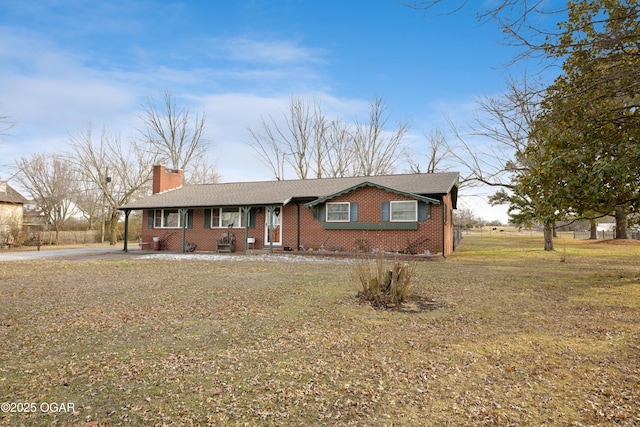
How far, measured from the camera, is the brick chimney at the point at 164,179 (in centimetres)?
2591

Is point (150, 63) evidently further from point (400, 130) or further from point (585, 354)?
point (400, 130)

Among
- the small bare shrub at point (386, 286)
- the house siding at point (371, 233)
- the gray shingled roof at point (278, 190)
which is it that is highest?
the gray shingled roof at point (278, 190)

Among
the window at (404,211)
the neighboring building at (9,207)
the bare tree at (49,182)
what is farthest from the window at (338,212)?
the bare tree at (49,182)

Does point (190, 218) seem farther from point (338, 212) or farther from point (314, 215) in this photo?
point (338, 212)

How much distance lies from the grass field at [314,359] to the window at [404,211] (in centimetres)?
931

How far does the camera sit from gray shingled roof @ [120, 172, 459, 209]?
62.4 feet

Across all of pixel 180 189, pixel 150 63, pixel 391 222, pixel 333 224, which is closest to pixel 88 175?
pixel 180 189

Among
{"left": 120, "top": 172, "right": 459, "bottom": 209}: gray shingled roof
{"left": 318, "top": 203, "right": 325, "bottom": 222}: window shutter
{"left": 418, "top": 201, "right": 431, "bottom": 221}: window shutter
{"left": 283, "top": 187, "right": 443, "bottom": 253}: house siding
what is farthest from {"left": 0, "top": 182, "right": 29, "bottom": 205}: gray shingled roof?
{"left": 418, "top": 201, "right": 431, "bottom": 221}: window shutter

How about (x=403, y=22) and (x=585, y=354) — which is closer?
(x=585, y=354)

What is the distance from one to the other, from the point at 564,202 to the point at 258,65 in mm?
14139

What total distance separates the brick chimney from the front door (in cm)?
965

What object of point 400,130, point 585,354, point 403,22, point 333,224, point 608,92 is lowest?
point 585,354

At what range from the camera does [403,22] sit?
20.6 ft

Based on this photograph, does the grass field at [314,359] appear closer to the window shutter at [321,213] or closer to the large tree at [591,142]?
the large tree at [591,142]
